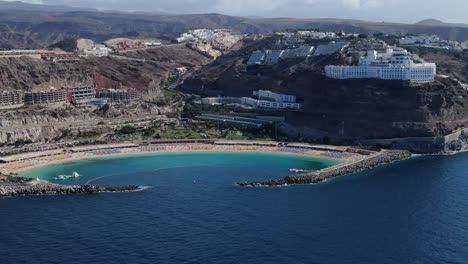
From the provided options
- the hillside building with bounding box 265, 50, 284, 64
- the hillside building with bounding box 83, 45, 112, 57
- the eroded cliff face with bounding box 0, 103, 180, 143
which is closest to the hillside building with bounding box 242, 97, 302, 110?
the eroded cliff face with bounding box 0, 103, 180, 143

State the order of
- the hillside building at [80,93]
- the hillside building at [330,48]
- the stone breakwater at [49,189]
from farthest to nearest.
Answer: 1. the hillside building at [330,48]
2. the hillside building at [80,93]
3. the stone breakwater at [49,189]

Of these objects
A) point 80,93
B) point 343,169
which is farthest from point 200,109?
point 343,169

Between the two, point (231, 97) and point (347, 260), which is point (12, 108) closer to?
point (231, 97)

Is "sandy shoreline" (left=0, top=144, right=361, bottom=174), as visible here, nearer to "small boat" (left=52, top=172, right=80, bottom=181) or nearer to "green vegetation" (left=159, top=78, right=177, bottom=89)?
"small boat" (left=52, top=172, right=80, bottom=181)

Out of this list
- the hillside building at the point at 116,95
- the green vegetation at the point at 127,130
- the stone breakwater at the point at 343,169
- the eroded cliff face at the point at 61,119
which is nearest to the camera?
the stone breakwater at the point at 343,169

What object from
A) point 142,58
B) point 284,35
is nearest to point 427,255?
point 284,35

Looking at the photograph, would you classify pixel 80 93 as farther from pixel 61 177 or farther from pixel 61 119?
pixel 61 177

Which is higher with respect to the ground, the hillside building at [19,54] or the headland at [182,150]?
the hillside building at [19,54]

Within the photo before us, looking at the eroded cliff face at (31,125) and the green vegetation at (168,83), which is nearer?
the eroded cliff face at (31,125)

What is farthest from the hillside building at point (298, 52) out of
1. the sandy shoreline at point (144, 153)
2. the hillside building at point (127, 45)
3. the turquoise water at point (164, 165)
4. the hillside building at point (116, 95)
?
the hillside building at point (127, 45)

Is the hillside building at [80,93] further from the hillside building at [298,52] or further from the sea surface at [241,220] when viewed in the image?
the hillside building at [298,52]
